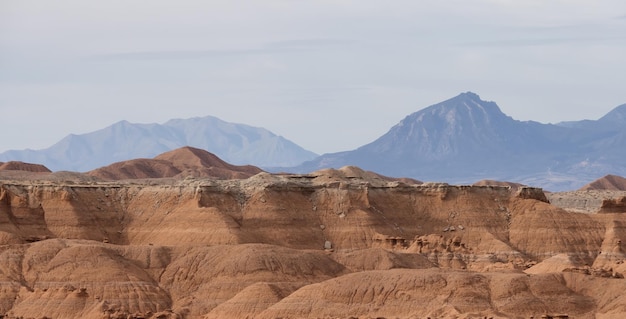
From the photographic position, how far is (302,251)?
433ft

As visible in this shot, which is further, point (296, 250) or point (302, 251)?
point (296, 250)

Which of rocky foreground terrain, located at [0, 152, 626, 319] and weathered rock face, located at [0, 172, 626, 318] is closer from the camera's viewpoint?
rocky foreground terrain, located at [0, 152, 626, 319]

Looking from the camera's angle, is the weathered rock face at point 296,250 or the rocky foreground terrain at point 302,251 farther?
the weathered rock face at point 296,250

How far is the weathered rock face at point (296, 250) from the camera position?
115 meters

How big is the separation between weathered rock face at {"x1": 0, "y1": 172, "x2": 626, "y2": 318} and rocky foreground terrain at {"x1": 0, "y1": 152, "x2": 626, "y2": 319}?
150 millimetres

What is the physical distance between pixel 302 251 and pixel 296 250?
0.50 meters

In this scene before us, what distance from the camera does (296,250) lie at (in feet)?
433

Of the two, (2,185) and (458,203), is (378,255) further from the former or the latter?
(2,185)

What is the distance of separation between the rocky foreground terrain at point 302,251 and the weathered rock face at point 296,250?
5.9 inches

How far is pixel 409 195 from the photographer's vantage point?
159 metres

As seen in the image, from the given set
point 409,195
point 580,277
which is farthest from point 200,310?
point 409,195

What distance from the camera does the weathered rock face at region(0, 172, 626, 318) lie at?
114562 millimetres

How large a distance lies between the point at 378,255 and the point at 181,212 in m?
20.5

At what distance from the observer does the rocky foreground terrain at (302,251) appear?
114 metres
